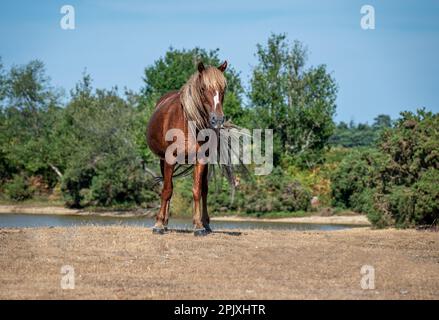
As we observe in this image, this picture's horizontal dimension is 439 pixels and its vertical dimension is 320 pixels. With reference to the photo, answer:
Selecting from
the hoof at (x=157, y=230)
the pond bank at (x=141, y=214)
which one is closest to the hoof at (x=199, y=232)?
the hoof at (x=157, y=230)

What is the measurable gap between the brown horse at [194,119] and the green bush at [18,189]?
36077 mm

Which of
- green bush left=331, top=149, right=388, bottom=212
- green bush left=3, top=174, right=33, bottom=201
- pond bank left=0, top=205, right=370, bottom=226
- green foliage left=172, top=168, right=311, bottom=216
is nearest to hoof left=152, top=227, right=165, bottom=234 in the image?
green bush left=331, top=149, right=388, bottom=212

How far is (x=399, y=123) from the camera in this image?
78.2 feet

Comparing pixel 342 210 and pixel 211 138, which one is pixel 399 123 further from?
pixel 342 210

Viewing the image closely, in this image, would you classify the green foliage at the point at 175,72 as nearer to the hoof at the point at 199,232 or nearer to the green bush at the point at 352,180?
the green bush at the point at 352,180

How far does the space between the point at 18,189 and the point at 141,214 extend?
10.9 m

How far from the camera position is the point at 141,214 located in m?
42.3

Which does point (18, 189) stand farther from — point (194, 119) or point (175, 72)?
point (194, 119)

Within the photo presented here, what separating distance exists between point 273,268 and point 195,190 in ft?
10.9

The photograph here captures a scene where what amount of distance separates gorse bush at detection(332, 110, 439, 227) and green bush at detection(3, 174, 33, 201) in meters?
29.5

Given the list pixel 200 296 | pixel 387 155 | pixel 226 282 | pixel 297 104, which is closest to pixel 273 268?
pixel 226 282

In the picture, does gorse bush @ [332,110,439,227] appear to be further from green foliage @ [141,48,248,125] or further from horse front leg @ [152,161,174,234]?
green foliage @ [141,48,248,125]

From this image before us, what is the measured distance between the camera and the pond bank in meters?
38.1
